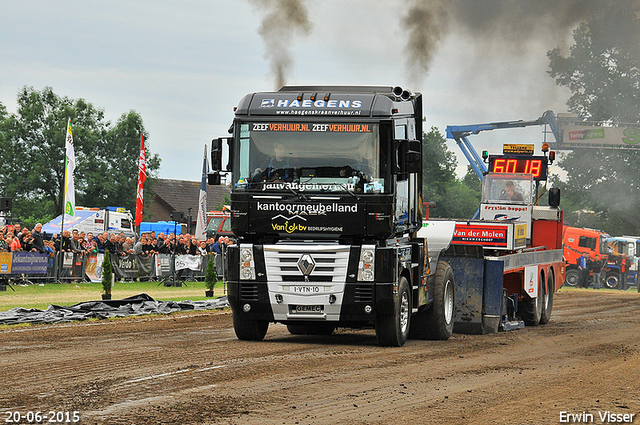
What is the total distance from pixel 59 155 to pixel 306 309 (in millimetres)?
56495

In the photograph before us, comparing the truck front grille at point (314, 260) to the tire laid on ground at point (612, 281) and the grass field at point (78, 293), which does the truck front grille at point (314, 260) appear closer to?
the grass field at point (78, 293)

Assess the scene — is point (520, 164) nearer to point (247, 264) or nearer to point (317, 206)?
point (317, 206)

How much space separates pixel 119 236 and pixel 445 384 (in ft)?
69.5

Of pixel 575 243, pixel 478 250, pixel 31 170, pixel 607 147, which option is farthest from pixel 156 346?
pixel 31 170

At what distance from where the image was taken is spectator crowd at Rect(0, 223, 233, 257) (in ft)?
82.0

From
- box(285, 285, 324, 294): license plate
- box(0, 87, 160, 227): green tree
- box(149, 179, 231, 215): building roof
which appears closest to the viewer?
box(285, 285, 324, 294): license plate

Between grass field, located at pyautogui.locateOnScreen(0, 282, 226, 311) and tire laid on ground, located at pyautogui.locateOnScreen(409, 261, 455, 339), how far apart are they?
335 inches

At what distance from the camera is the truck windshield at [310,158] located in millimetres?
12297

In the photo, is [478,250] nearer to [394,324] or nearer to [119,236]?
[394,324]

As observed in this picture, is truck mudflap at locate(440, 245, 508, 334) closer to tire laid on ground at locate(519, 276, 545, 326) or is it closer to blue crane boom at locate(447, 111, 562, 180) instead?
tire laid on ground at locate(519, 276, 545, 326)

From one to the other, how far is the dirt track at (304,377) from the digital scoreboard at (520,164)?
699cm

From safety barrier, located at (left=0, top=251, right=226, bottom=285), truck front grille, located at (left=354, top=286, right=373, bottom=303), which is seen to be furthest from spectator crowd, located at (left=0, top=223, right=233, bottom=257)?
truck front grille, located at (left=354, top=286, right=373, bottom=303)

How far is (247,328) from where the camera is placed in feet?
43.7

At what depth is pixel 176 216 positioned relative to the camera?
29.6 metres
